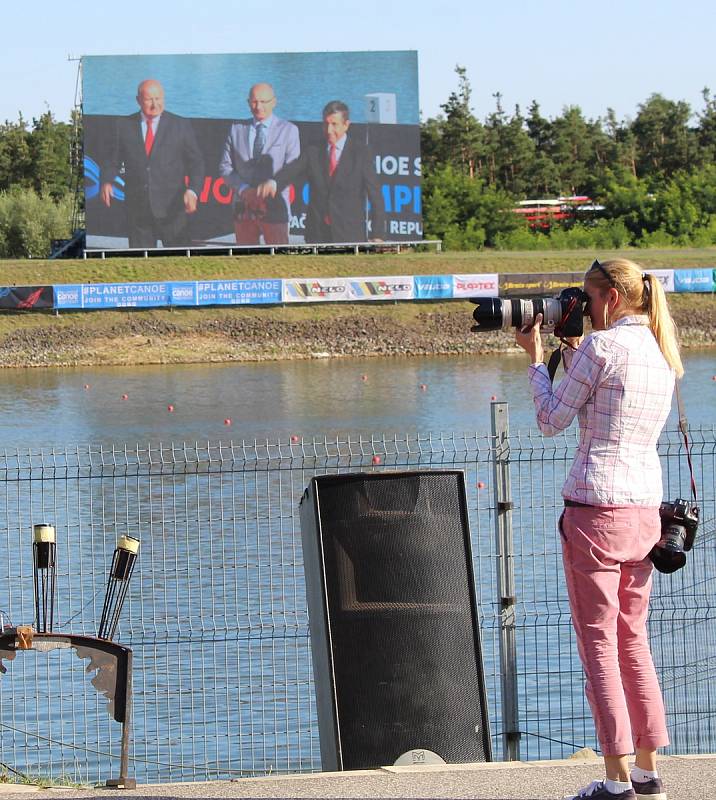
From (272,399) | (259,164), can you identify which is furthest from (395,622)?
(259,164)

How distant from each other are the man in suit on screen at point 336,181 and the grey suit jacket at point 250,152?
417 millimetres

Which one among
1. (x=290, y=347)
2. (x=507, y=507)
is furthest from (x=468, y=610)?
(x=290, y=347)

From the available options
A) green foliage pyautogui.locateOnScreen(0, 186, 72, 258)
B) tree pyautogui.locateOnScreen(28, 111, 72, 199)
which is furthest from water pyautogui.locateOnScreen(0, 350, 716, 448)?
tree pyautogui.locateOnScreen(28, 111, 72, 199)

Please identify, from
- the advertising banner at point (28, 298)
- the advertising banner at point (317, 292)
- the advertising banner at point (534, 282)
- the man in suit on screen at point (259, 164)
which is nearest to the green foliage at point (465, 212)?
the man in suit on screen at point (259, 164)

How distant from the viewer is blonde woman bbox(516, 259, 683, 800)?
5.27m

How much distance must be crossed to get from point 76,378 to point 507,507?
126 ft

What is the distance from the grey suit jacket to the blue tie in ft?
0.54

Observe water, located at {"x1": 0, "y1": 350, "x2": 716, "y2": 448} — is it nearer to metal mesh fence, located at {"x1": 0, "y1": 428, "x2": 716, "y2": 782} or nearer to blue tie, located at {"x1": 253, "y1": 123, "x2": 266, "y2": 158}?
blue tie, located at {"x1": 253, "y1": 123, "x2": 266, "y2": 158}

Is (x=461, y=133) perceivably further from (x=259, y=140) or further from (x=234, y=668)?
(x=234, y=668)

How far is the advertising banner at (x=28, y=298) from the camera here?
51.1 metres

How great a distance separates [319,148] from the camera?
60125mm

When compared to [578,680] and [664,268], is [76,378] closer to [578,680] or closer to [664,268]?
[664,268]

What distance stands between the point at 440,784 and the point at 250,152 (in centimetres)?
5501

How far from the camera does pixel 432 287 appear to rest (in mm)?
53094
